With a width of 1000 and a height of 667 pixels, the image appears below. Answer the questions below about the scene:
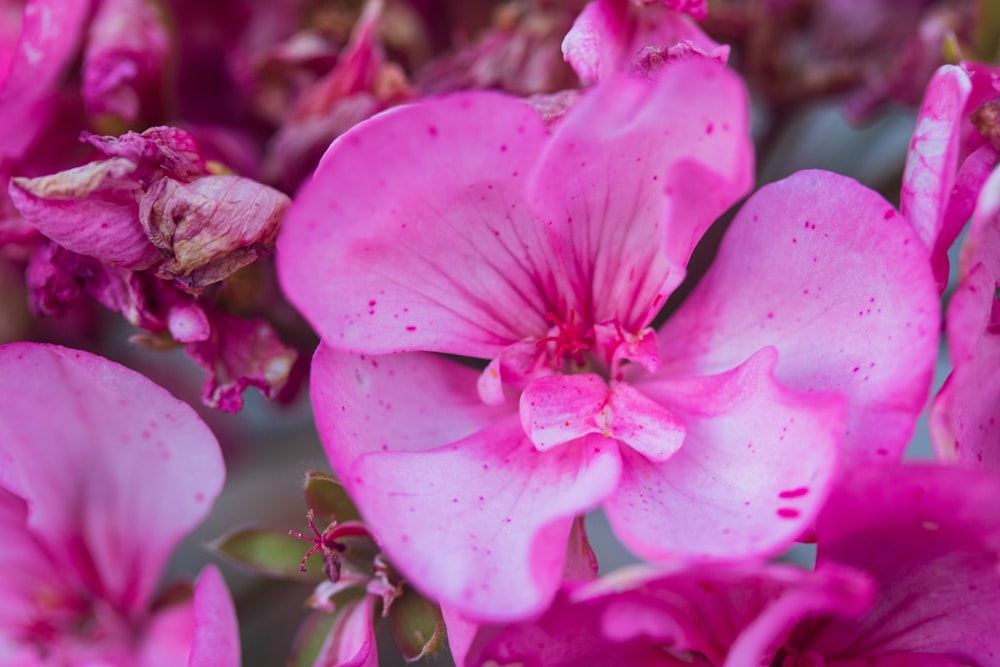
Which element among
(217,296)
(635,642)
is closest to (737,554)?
(635,642)

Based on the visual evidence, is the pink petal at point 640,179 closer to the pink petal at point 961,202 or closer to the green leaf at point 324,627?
the pink petal at point 961,202

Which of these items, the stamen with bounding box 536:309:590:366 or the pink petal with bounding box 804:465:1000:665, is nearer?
the pink petal with bounding box 804:465:1000:665

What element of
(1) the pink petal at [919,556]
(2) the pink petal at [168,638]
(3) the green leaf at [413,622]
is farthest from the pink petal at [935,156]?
(2) the pink petal at [168,638]

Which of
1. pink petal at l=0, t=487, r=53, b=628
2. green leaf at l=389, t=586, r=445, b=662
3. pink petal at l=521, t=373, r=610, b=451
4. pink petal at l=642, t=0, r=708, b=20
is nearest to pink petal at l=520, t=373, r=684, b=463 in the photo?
pink petal at l=521, t=373, r=610, b=451

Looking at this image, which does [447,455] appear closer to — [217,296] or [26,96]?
A: [217,296]

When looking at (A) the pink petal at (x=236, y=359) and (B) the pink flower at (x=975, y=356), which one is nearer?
(B) the pink flower at (x=975, y=356)

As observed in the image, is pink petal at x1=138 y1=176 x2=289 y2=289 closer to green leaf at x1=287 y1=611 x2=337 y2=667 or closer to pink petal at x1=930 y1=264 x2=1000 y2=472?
green leaf at x1=287 y1=611 x2=337 y2=667
